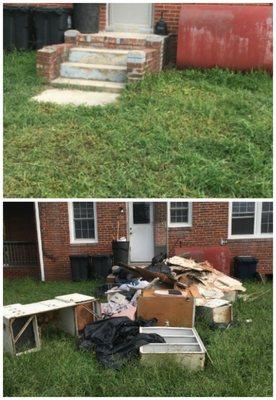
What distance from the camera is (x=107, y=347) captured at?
6219 millimetres

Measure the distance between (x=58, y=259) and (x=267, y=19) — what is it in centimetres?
677

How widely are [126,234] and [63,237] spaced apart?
1.43 m

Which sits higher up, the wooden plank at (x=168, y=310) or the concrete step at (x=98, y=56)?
the concrete step at (x=98, y=56)

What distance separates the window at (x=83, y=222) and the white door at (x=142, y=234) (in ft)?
2.92

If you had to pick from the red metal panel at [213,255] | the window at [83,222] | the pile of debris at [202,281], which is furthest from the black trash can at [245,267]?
the window at [83,222]

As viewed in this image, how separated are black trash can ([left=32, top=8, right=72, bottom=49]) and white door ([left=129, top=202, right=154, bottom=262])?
162 inches

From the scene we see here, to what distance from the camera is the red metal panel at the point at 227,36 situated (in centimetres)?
852

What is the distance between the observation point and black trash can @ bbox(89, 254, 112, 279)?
11477 mm

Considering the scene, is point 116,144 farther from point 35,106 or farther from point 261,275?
point 261,275

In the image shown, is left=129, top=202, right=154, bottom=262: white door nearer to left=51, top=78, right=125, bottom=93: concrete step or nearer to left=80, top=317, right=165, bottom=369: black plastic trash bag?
left=51, top=78, right=125, bottom=93: concrete step

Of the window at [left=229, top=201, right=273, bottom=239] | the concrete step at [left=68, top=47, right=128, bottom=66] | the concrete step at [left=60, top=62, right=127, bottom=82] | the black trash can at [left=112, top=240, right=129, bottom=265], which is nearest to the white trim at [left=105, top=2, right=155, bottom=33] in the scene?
the concrete step at [left=68, top=47, right=128, bottom=66]

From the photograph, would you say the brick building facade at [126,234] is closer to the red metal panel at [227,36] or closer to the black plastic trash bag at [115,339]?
the red metal panel at [227,36]

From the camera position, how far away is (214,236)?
37.9 feet

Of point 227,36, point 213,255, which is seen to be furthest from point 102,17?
point 213,255
